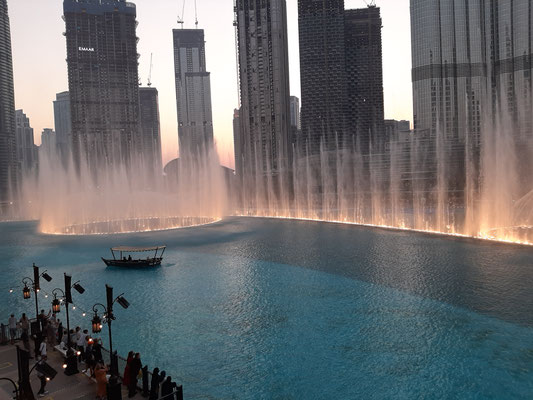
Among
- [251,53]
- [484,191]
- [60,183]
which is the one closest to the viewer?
[484,191]

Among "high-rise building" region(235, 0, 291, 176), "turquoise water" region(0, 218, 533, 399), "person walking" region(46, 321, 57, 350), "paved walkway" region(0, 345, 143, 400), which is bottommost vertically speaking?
"turquoise water" region(0, 218, 533, 399)

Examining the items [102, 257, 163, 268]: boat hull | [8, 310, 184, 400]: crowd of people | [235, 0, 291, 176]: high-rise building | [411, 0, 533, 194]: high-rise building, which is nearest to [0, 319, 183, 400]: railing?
[8, 310, 184, 400]: crowd of people

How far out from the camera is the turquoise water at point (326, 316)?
16656mm

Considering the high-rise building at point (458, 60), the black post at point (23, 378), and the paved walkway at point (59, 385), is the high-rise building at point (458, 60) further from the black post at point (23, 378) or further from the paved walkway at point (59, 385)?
the black post at point (23, 378)

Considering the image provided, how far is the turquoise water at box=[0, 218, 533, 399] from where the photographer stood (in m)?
16.7

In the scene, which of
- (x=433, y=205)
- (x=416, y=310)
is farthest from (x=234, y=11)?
(x=416, y=310)

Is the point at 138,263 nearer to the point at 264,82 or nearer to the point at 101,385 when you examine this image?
the point at 101,385

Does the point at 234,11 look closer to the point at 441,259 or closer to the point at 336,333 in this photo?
the point at 441,259

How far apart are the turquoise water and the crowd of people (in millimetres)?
2531

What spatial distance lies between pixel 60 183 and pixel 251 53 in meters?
120

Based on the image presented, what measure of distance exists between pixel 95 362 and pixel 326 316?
39.7 ft

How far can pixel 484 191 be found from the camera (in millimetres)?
56688

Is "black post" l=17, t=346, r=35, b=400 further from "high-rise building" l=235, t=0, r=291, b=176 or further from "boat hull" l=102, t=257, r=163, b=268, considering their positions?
"high-rise building" l=235, t=0, r=291, b=176

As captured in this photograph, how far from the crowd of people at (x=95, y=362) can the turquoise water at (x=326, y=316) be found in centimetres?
253
